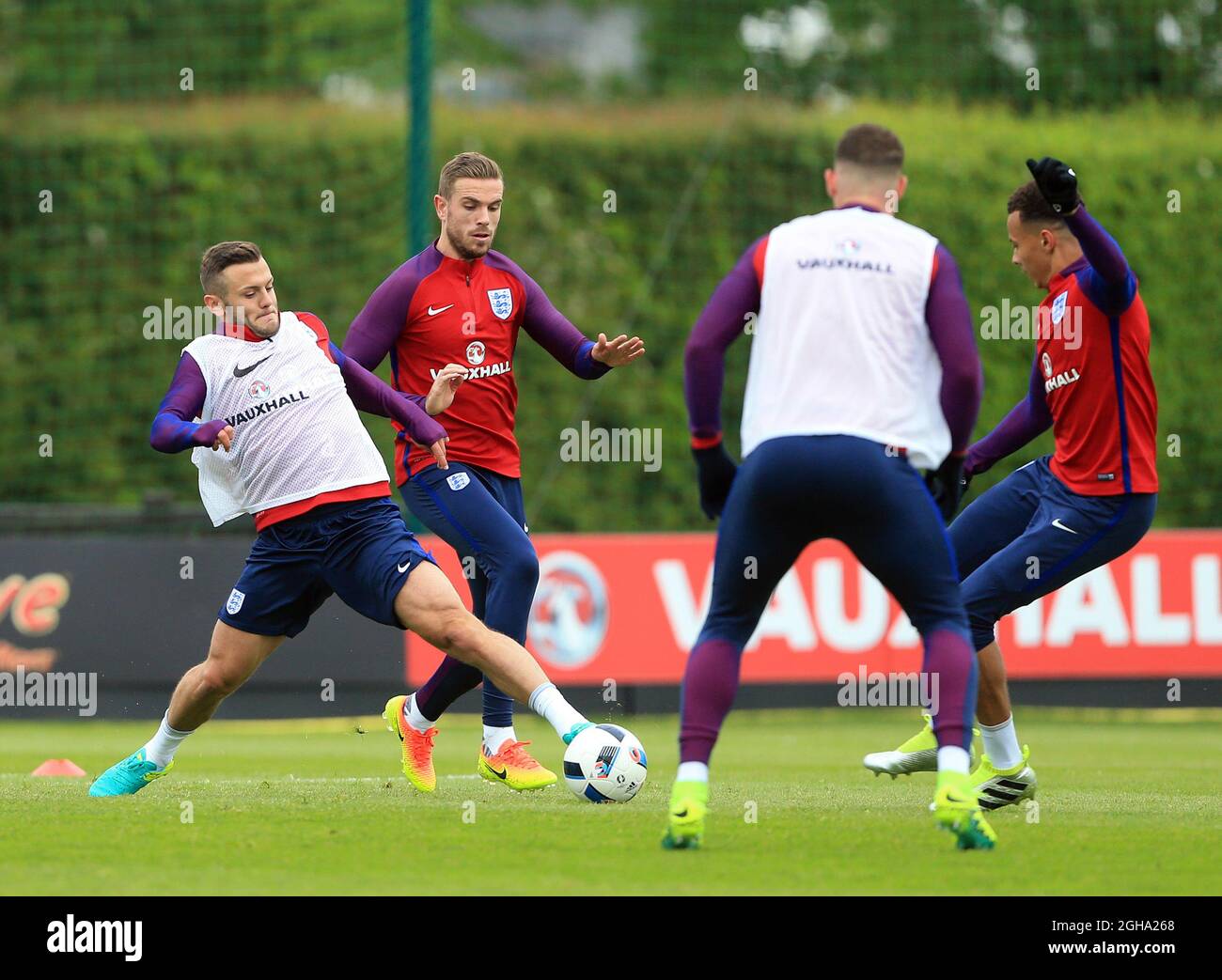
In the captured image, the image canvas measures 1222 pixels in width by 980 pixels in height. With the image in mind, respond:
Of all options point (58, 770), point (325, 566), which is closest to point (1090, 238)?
point (325, 566)

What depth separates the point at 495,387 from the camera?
26.1 feet

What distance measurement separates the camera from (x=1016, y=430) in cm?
789

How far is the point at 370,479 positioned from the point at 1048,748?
5.71 meters

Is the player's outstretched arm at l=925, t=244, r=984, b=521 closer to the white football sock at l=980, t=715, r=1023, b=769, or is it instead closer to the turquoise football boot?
the white football sock at l=980, t=715, r=1023, b=769

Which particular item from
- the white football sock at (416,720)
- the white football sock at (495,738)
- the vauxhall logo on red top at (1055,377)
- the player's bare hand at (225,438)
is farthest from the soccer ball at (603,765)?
the vauxhall logo on red top at (1055,377)

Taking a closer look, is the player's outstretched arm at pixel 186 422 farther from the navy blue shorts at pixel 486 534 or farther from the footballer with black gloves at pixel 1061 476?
the footballer with black gloves at pixel 1061 476

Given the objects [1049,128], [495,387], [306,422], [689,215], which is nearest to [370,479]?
[306,422]

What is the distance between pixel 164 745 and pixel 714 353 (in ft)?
9.85

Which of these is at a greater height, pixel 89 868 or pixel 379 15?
pixel 379 15

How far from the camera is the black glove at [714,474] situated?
5727 millimetres

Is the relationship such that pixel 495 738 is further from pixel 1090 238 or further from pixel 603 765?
pixel 1090 238

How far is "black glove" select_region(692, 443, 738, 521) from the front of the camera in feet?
18.8
